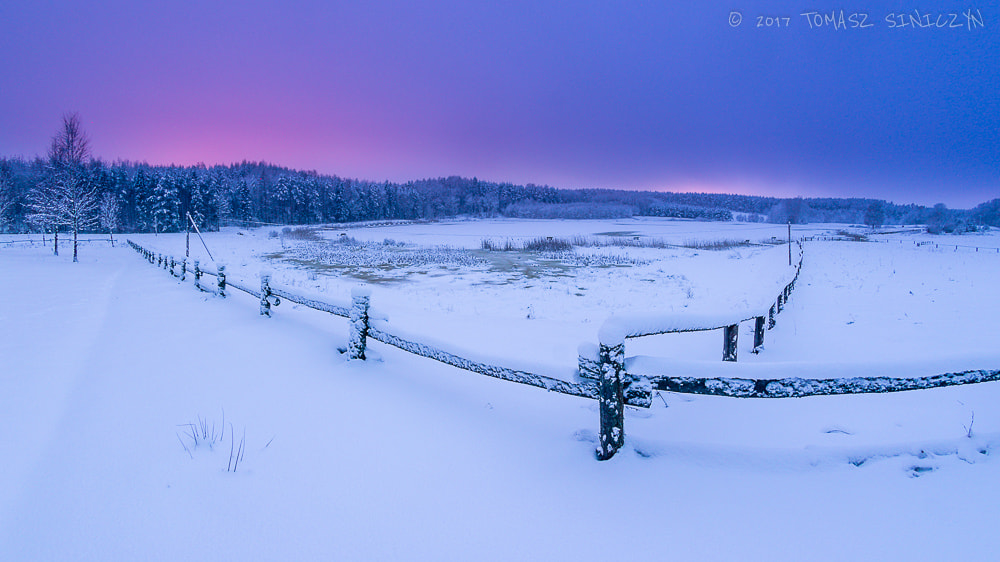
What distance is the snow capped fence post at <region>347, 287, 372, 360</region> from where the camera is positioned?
6.06m

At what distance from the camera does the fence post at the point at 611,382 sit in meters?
3.31

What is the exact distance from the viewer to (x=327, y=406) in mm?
4844

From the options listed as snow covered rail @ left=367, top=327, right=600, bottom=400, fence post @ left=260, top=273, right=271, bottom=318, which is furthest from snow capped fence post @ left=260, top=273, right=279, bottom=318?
snow covered rail @ left=367, top=327, right=600, bottom=400

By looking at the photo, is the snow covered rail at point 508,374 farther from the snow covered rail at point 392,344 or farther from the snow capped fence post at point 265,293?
the snow capped fence post at point 265,293

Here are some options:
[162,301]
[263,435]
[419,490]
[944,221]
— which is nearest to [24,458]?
[263,435]

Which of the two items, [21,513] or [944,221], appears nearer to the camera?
[21,513]

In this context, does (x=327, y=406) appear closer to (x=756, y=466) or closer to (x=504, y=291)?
(x=756, y=466)

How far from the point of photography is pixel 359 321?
6215mm

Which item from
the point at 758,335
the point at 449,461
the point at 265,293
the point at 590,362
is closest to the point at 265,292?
the point at 265,293

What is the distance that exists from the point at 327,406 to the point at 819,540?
442 centimetres

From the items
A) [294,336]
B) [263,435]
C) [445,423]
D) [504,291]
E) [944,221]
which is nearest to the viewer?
[263,435]

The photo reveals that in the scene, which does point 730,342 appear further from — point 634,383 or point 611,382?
point 611,382

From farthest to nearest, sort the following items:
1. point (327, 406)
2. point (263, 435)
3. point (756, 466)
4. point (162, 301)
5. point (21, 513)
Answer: point (162, 301), point (327, 406), point (263, 435), point (756, 466), point (21, 513)

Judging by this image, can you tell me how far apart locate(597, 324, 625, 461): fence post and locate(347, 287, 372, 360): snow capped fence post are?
12.1ft
